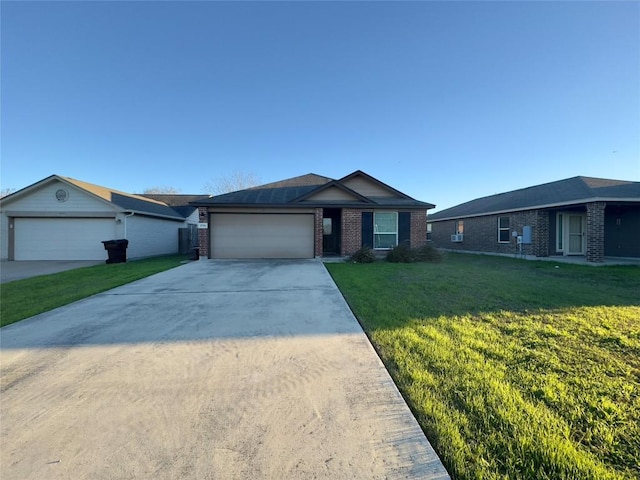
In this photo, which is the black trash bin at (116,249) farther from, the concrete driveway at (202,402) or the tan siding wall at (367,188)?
the tan siding wall at (367,188)

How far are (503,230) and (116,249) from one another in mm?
20357

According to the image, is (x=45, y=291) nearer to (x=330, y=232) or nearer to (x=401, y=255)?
(x=330, y=232)

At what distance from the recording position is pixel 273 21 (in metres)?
11.1

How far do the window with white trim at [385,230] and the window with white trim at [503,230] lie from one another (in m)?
6.89

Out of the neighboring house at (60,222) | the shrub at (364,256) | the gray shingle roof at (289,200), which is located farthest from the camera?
the neighboring house at (60,222)

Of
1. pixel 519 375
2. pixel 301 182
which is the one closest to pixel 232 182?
pixel 301 182

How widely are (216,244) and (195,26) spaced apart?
8788 mm

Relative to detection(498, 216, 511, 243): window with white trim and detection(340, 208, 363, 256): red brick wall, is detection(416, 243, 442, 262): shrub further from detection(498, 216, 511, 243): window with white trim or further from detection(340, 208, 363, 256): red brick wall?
detection(498, 216, 511, 243): window with white trim

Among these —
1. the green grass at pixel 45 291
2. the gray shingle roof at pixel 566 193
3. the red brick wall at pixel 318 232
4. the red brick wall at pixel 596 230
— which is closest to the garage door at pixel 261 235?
the red brick wall at pixel 318 232

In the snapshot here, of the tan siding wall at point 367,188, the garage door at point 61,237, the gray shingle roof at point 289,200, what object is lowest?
the garage door at point 61,237

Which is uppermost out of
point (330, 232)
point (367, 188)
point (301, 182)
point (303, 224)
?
point (301, 182)

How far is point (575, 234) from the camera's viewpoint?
13977 millimetres

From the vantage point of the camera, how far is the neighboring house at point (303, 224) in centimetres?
1313

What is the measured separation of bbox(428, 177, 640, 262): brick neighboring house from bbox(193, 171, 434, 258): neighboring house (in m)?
5.35
